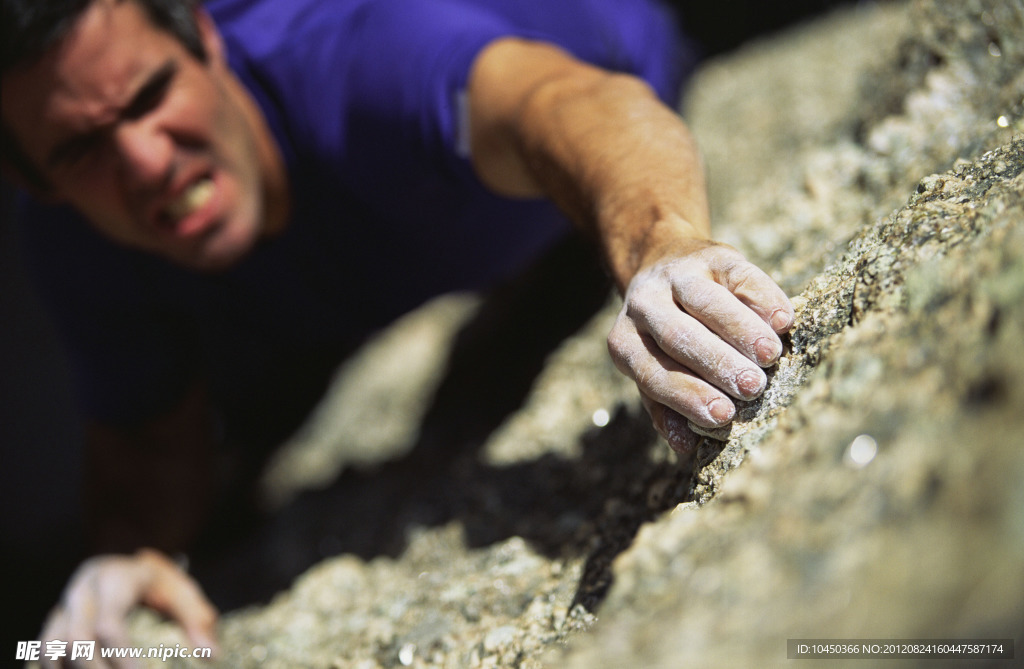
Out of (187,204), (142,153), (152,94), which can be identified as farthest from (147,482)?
(152,94)

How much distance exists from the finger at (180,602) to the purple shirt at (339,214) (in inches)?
22.4

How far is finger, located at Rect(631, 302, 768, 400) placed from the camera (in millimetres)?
857

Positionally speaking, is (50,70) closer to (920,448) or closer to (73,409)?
(920,448)

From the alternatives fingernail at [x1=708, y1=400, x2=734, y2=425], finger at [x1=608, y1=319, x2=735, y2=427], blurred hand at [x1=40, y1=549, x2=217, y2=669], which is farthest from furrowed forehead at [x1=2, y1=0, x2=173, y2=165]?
fingernail at [x1=708, y1=400, x2=734, y2=425]

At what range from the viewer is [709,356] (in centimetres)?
86

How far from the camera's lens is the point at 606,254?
1.09 m

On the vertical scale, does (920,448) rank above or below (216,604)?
above

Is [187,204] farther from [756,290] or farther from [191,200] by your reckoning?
[756,290]

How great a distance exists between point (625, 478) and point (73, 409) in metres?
2.99

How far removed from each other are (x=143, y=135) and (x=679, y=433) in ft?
4.56

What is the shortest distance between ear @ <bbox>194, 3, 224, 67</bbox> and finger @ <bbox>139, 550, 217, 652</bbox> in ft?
4.14

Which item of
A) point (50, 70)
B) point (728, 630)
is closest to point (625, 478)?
point (728, 630)

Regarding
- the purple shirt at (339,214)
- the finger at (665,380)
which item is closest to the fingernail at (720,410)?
the finger at (665,380)

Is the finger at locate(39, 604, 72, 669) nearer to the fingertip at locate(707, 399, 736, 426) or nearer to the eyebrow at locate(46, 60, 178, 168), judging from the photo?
the eyebrow at locate(46, 60, 178, 168)
